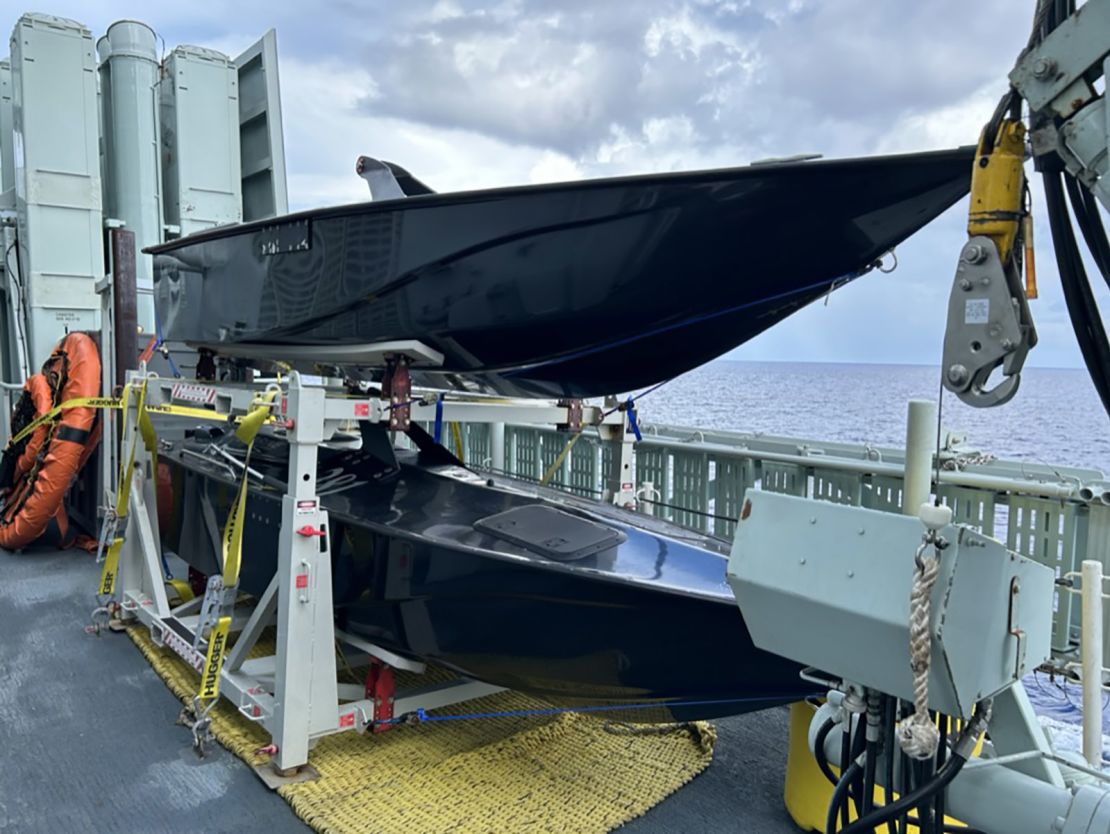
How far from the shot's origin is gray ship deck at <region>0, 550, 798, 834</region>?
251 centimetres

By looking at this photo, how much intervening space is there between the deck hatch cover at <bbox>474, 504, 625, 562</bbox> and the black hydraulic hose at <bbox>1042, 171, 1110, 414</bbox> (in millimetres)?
1444

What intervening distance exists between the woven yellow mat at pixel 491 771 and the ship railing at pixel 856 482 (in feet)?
3.36

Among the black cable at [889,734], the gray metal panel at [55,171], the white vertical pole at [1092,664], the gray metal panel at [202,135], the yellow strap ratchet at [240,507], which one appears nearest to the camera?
the black cable at [889,734]

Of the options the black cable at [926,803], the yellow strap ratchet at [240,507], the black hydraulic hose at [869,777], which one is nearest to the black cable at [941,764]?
the black cable at [926,803]

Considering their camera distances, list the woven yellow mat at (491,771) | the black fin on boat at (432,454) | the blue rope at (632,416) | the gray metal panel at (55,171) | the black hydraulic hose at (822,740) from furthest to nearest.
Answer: the gray metal panel at (55,171) < the blue rope at (632,416) < the black fin on boat at (432,454) < the woven yellow mat at (491,771) < the black hydraulic hose at (822,740)

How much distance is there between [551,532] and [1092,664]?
153 cm

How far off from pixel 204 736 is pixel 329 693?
57 cm

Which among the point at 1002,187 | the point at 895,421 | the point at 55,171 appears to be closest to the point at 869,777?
the point at 1002,187

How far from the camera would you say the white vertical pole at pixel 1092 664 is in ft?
6.45

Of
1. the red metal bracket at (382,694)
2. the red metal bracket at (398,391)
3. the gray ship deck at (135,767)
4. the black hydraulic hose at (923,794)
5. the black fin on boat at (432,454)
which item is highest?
the red metal bracket at (398,391)

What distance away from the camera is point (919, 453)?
1.51 meters

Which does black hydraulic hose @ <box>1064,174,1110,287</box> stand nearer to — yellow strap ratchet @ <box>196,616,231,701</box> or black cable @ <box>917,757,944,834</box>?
black cable @ <box>917,757,944,834</box>

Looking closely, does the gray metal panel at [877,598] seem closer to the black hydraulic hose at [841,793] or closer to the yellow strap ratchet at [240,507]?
the black hydraulic hose at [841,793]

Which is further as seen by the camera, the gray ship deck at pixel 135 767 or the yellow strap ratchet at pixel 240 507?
the yellow strap ratchet at pixel 240 507
